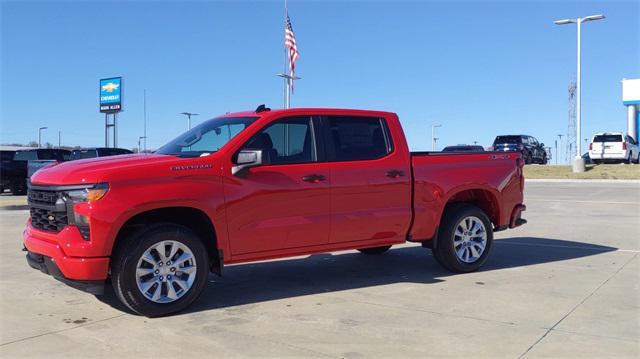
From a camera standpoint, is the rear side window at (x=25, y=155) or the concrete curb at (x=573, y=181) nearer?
the rear side window at (x=25, y=155)

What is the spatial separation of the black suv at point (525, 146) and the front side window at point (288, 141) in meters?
28.0

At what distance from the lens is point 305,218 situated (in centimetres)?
617

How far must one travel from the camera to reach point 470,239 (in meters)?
7.54

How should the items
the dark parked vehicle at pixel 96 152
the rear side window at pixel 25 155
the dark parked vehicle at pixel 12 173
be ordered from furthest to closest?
1. the rear side window at pixel 25 155
2. the dark parked vehicle at pixel 12 173
3. the dark parked vehicle at pixel 96 152

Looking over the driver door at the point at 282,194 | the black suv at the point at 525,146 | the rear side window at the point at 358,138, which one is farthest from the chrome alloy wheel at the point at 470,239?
the black suv at the point at 525,146

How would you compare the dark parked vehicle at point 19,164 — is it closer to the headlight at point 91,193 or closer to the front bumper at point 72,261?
the front bumper at point 72,261

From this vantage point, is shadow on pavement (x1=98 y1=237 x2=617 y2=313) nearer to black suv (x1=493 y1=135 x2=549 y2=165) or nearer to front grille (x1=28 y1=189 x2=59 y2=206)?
front grille (x1=28 y1=189 x2=59 y2=206)

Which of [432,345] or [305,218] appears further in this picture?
[305,218]

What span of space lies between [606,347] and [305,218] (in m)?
2.91

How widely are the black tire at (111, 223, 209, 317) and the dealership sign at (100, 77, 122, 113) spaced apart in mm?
41029

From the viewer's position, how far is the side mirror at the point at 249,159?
18.5 feet

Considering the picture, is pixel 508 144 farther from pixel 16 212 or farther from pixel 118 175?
pixel 118 175

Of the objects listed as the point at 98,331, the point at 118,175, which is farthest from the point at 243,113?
the point at 98,331

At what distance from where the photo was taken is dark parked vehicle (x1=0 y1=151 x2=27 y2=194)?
23375 mm
